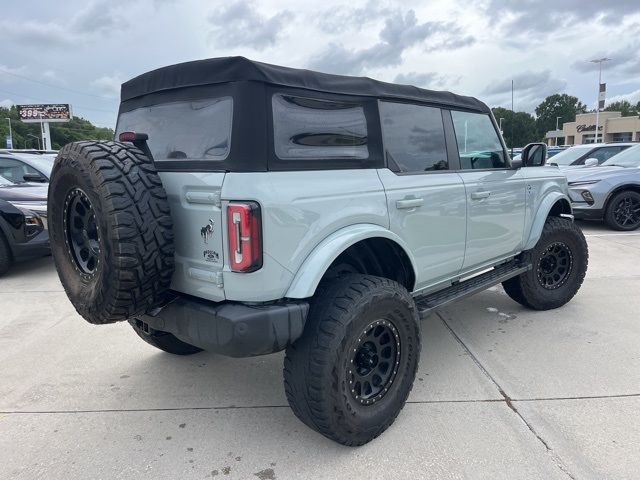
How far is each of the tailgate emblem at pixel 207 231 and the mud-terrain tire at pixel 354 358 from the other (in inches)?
25.3

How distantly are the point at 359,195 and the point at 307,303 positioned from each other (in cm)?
67

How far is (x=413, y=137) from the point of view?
314 centimetres

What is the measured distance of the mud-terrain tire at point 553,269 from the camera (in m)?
4.32

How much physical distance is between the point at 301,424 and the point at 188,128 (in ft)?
5.97

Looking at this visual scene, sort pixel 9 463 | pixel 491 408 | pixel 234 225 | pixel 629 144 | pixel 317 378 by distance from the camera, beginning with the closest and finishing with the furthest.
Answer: pixel 234 225
pixel 317 378
pixel 9 463
pixel 491 408
pixel 629 144

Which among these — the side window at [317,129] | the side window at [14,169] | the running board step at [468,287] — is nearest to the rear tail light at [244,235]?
the side window at [317,129]

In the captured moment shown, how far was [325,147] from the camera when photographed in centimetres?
255

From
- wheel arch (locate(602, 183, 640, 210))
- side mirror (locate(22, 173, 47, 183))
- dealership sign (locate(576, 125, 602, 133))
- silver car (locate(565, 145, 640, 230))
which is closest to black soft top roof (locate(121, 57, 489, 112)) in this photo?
side mirror (locate(22, 173, 47, 183))

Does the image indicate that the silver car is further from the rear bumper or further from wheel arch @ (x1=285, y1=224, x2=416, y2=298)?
the rear bumper

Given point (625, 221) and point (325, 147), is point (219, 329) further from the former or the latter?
point (625, 221)

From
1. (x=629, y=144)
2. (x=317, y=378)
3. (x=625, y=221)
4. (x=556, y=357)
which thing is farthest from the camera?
(x=629, y=144)

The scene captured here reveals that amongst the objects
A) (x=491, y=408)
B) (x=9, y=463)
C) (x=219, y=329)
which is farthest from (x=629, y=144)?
(x=9, y=463)

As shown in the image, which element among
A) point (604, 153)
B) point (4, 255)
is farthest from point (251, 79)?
point (604, 153)

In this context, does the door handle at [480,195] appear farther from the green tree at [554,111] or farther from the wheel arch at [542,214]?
the green tree at [554,111]
